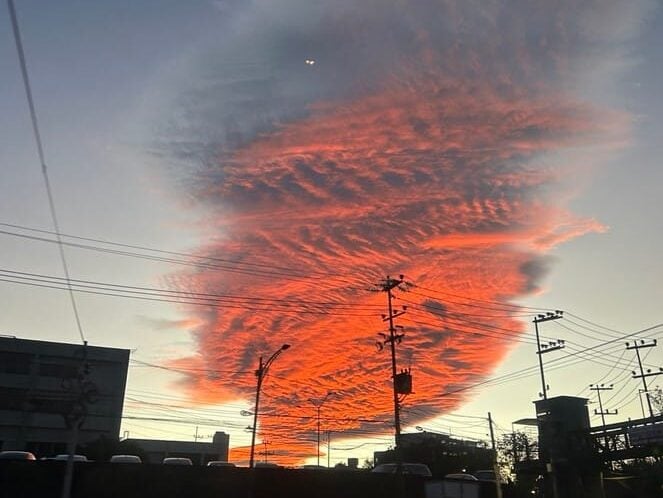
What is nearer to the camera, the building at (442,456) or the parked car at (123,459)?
the parked car at (123,459)

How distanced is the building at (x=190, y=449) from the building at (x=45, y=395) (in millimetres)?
22351

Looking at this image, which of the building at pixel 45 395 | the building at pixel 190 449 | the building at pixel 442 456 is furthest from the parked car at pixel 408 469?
the building at pixel 190 449

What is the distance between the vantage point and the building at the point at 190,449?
105 metres

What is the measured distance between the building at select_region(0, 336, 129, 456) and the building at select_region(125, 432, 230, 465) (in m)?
22.4

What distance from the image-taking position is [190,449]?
10831 centimetres

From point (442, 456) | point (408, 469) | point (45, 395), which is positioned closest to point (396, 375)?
point (408, 469)

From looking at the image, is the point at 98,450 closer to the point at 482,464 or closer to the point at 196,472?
the point at 196,472

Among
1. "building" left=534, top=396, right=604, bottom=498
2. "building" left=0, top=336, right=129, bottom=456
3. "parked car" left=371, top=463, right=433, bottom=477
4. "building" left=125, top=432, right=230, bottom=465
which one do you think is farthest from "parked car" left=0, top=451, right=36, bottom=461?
"building" left=125, top=432, right=230, bottom=465

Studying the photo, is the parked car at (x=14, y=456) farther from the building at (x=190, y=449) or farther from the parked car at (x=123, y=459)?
the building at (x=190, y=449)

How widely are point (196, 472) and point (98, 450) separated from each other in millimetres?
38037

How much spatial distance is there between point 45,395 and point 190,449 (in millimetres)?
37430

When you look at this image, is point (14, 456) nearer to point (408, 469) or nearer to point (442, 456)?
point (408, 469)

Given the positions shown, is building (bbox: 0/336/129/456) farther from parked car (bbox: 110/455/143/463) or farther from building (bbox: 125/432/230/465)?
parked car (bbox: 110/455/143/463)

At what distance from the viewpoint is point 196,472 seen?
40.8 metres
